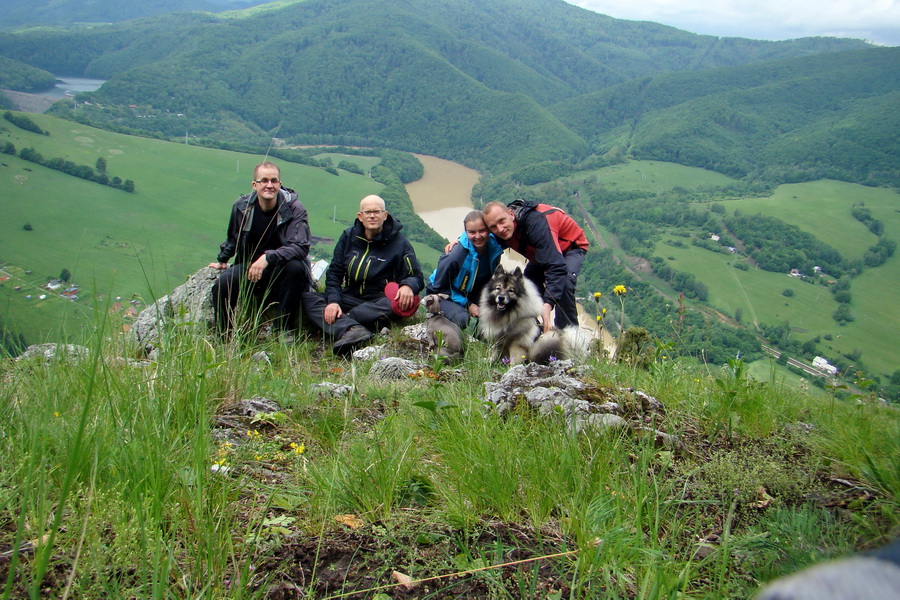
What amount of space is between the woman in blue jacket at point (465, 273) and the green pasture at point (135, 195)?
1713cm

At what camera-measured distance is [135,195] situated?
45.1 metres

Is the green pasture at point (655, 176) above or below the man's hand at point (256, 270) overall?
above

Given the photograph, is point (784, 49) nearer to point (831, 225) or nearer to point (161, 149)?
point (831, 225)

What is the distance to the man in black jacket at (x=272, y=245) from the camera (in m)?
5.84

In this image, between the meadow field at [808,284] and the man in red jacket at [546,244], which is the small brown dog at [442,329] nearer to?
the man in red jacket at [546,244]

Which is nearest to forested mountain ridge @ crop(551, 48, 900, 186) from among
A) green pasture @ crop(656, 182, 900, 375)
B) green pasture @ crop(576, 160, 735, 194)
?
green pasture @ crop(576, 160, 735, 194)

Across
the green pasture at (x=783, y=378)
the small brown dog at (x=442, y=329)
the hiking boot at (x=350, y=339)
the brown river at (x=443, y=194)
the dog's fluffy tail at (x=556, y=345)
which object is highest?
the green pasture at (x=783, y=378)

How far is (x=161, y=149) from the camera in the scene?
A: 57375 millimetres

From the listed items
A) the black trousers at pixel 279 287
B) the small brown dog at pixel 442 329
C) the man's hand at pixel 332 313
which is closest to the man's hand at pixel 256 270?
the black trousers at pixel 279 287

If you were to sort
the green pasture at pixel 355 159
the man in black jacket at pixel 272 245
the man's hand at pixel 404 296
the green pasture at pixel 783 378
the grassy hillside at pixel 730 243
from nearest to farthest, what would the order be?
the green pasture at pixel 783 378 < the man in black jacket at pixel 272 245 < the man's hand at pixel 404 296 < the grassy hillside at pixel 730 243 < the green pasture at pixel 355 159

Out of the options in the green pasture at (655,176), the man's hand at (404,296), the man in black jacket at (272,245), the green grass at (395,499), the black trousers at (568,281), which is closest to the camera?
the green grass at (395,499)

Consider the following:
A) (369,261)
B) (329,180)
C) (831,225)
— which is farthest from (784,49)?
(369,261)

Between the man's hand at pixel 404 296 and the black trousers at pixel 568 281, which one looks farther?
the man's hand at pixel 404 296

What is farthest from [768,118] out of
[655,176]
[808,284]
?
[808,284]
